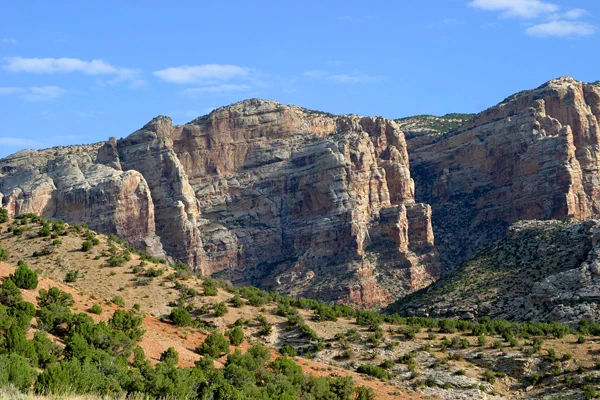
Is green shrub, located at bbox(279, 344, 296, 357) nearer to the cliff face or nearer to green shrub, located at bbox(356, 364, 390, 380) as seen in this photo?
green shrub, located at bbox(356, 364, 390, 380)

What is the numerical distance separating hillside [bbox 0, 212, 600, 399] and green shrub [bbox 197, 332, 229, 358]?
1.69 feet

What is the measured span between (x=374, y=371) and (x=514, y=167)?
91.2 metres

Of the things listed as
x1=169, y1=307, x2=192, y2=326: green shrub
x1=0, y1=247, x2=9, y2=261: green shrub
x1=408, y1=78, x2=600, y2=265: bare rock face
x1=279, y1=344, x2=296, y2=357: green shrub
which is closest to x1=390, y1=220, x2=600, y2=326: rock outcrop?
x1=279, y1=344, x2=296, y2=357: green shrub

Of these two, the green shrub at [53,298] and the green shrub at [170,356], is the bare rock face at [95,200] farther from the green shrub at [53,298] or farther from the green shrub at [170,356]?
the green shrub at [170,356]

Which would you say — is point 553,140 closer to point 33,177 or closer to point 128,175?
point 128,175

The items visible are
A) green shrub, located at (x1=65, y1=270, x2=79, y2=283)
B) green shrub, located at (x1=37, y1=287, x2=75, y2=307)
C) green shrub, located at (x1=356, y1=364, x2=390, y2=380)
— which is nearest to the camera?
green shrub, located at (x1=37, y1=287, x2=75, y2=307)

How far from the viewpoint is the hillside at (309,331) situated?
196ft

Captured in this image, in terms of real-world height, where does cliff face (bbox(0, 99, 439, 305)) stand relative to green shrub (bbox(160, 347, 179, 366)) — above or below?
above

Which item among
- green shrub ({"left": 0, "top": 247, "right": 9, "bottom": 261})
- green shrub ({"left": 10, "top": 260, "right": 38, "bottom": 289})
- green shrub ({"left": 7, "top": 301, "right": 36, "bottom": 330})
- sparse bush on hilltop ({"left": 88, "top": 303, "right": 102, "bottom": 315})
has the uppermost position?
green shrub ({"left": 0, "top": 247, "right": 9, "bottom": 261})

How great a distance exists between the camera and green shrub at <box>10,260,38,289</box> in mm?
55469

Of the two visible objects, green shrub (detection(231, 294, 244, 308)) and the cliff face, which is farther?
the cliff face

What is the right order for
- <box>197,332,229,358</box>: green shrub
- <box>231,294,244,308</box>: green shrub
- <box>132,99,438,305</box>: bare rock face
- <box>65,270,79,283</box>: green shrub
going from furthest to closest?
1. <box>132,99,438,305</box>: bare rock face
2. <box>231,294,244,308</box>: green shrub
3. <box>65,270,79,283</box>: green shrub
4. <box>197,332,229,358</box>: green shrub

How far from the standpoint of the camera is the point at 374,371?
6141 cm

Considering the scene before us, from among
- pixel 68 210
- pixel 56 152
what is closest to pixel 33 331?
pixel 68 210
